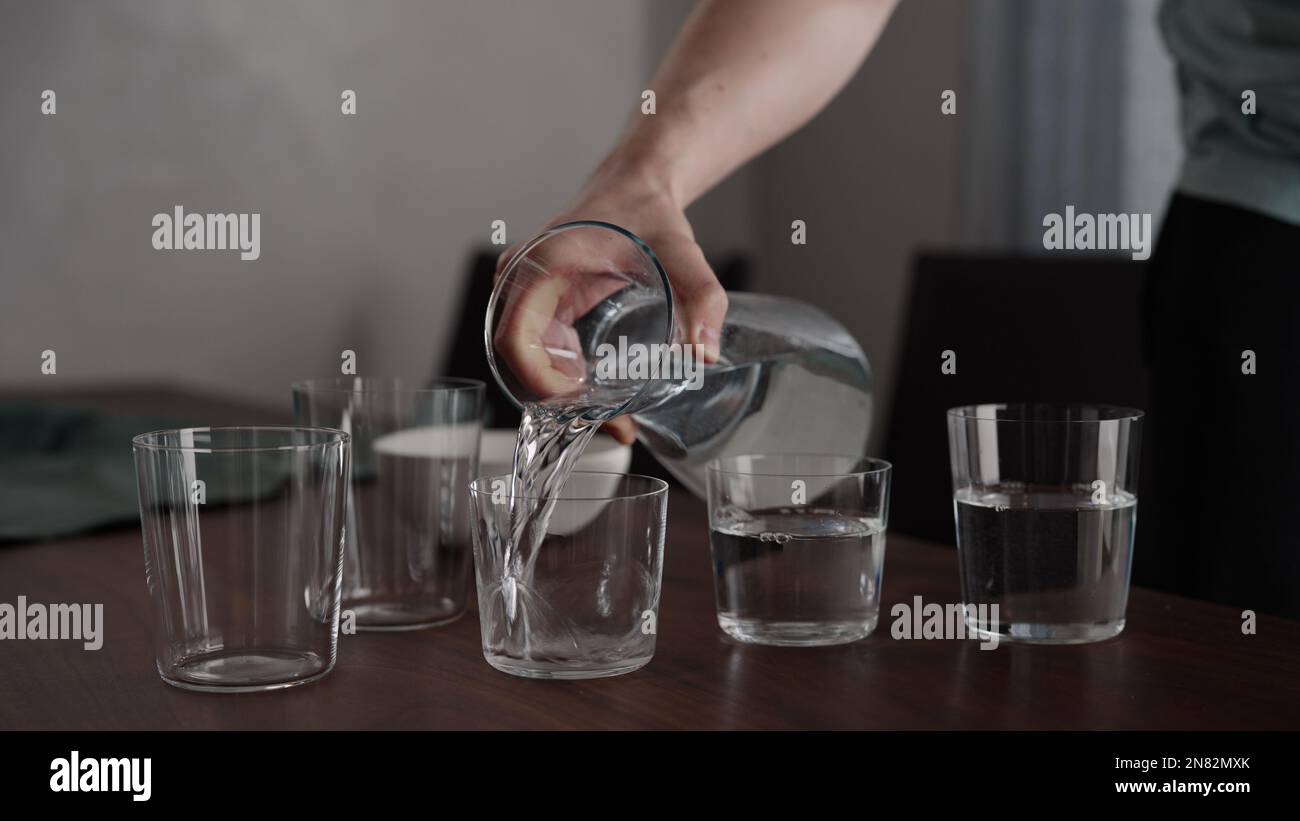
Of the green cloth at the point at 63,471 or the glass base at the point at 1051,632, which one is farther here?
the green cloth at the point at 63,471

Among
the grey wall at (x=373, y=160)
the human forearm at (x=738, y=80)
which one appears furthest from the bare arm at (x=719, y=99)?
the grey wall at (x=373, y=160)

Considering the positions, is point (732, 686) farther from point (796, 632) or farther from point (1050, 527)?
point (1050, 527)

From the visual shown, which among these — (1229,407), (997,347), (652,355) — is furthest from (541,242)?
(997,347)

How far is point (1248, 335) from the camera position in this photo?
3.32ft

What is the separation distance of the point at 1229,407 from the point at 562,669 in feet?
2.06

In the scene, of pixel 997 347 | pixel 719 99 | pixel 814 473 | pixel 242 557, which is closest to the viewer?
pixel 242 557

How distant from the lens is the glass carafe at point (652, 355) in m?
0.72

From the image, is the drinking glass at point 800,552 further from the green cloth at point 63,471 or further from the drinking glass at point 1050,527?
the green cloth at point 63,471

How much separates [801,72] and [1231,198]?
0.35m

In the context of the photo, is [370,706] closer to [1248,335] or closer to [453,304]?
[1248,335]

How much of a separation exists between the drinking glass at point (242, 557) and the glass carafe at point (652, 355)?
0.13m

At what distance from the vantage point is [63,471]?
48.8 inches
